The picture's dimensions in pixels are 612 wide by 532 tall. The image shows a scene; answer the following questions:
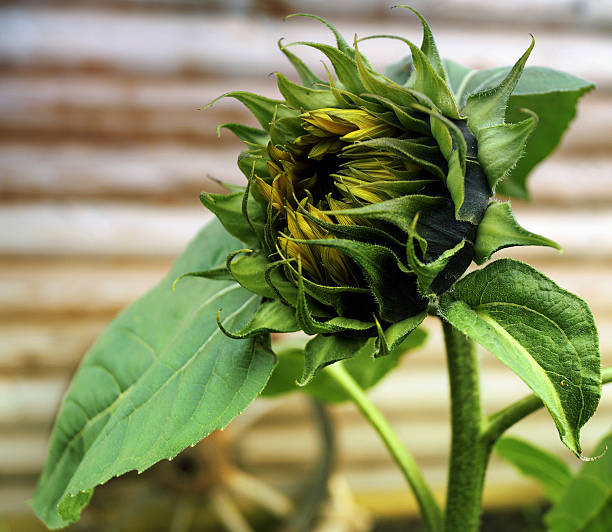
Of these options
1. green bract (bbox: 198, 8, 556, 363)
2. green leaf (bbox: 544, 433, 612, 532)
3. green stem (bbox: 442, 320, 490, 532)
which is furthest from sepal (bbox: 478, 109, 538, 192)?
green leaf (bbox: 544, 433, 612, 532)

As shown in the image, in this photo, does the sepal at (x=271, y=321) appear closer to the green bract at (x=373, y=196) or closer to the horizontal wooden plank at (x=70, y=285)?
the green bract at (x=373, y=196)

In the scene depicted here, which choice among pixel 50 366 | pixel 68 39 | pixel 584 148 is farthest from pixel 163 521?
pixel 584 148

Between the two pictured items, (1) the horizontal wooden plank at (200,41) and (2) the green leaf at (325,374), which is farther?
(1) the horizontal wooden plank at (200,41)

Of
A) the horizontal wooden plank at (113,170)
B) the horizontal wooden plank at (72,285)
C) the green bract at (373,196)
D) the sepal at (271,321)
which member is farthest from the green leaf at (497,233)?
the horizontal wooden plank at (72,285)

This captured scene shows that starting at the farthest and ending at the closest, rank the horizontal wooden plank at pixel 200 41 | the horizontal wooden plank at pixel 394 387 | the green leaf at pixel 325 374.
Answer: the horizontal wooden plank at pixel 394 387, the horizontal wooden plank at pixel 200 41, the green leaf at pixel 325 374

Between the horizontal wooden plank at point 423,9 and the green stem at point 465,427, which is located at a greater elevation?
the horizontal wooden plank at point 423,9

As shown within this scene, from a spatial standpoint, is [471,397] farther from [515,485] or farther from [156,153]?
[515,485]
